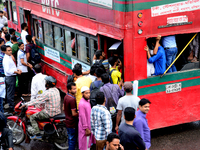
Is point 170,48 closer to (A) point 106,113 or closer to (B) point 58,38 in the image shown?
(A) point 106,113

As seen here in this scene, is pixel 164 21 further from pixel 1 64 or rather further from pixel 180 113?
pixel 1 64

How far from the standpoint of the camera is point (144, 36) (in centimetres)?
546

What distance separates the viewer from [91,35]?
6.77 m

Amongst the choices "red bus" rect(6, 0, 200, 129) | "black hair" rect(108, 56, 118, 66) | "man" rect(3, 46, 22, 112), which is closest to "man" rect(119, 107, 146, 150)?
"red bus" rect(6, 0, 200, 129)

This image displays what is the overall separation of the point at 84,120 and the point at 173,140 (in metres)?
2.20

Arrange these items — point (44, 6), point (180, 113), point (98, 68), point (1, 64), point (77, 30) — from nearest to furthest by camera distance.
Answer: point (98, 68) < point (180, 113) < point (77, 30) < point (1, 64) < point (44, 6)

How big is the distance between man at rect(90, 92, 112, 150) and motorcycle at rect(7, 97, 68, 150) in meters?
1.28

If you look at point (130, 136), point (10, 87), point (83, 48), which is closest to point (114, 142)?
point (130, 136)

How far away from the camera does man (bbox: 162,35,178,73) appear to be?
19.1 feet

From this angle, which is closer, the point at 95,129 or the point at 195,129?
the point at 95,129

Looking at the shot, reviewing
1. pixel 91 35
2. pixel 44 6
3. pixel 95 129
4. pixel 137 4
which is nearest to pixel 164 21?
pixel 137 4

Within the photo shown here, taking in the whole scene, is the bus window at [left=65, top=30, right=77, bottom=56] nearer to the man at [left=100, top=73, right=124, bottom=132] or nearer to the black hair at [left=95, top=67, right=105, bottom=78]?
the black hair at [left=95, top=67, right=105, bottom=78]

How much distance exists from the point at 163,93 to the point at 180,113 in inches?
25.9

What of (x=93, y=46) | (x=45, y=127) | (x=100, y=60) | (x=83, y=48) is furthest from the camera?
(x=83, y=48)
